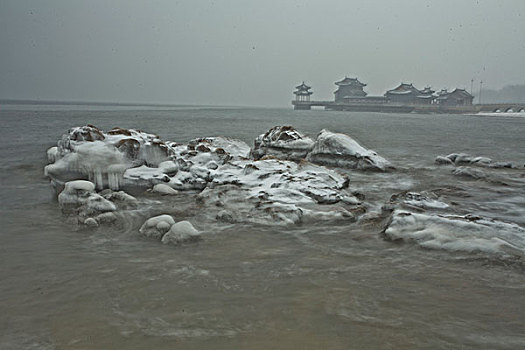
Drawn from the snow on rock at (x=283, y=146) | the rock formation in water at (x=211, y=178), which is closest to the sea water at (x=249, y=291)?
the rock formation in water at (x=211, y=178)

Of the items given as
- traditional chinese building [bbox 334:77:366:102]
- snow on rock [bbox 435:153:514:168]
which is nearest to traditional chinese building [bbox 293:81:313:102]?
traditional chinese building [bbox 334:77:366:102]

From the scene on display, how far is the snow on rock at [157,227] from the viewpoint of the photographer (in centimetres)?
579

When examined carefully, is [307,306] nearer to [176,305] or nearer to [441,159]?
[176,305]

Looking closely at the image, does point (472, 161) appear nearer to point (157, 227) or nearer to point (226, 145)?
point (226, 145)

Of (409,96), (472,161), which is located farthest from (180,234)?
(409,96)

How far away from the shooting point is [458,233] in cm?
555

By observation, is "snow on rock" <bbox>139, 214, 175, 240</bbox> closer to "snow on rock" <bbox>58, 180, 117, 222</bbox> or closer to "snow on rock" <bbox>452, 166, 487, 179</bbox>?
"snow on rock" <bbox>58, 180, 117, 222</bbox>

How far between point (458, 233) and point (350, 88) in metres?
115

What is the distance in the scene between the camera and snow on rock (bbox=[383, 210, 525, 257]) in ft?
17.0

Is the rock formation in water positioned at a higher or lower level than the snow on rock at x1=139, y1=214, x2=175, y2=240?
higher

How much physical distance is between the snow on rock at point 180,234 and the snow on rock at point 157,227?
0.76 ft

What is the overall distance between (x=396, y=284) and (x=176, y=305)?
8.48ft

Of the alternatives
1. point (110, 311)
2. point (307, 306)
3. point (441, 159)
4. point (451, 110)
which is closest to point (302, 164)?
point (307, 306)

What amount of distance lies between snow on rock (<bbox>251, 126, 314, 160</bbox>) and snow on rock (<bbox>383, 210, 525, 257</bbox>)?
7.26m
